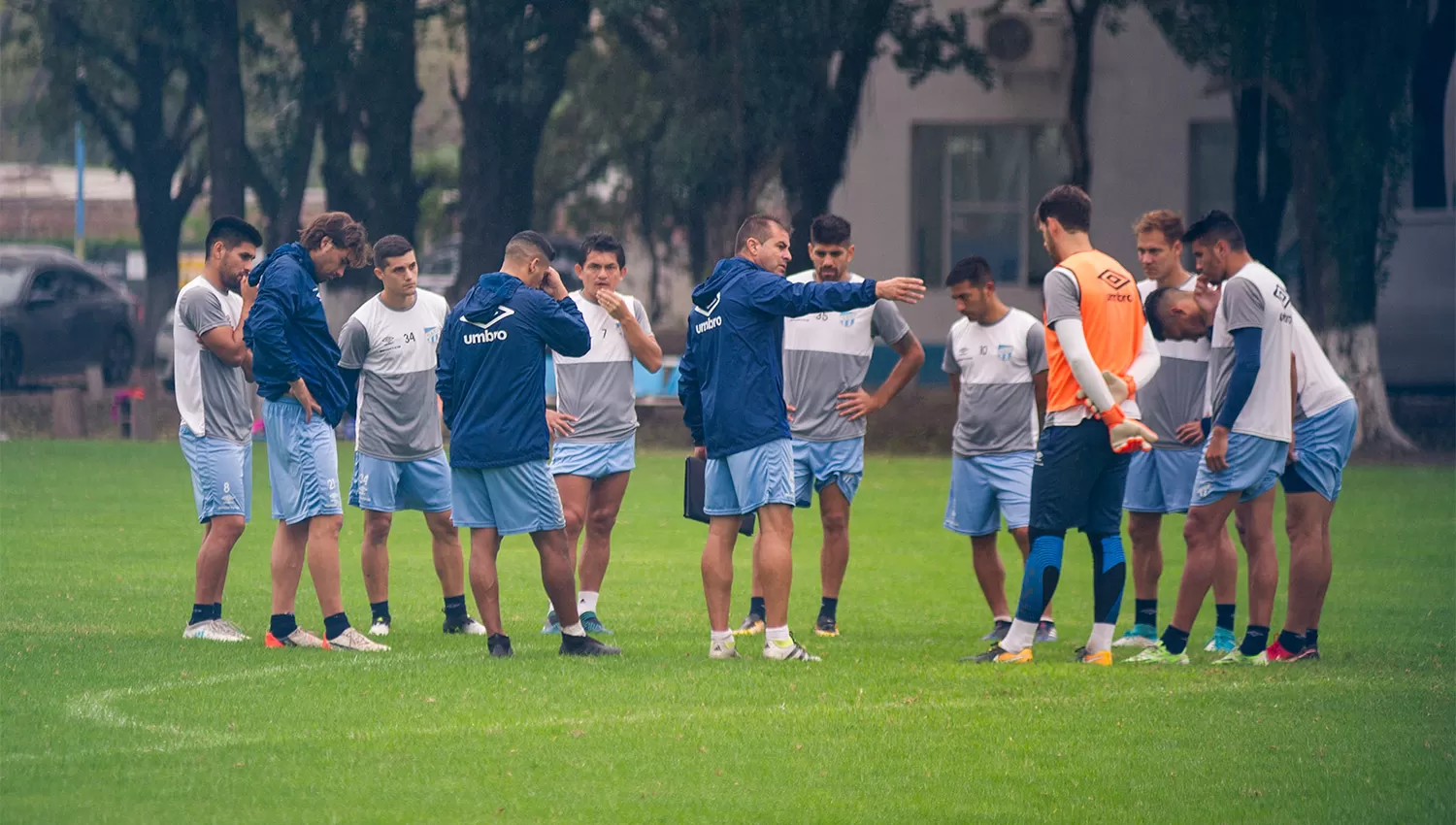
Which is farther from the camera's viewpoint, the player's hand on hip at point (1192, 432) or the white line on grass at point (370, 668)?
the player's hand on hip at point (1192, 432)

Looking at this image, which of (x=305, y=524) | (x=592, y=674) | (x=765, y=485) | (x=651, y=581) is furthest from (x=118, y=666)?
(x=651, y=581)

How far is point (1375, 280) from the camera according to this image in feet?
81.3

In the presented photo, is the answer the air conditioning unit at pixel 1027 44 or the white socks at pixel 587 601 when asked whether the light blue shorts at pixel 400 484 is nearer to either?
the white socks at pixel 587 601

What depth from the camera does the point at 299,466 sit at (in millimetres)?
9703

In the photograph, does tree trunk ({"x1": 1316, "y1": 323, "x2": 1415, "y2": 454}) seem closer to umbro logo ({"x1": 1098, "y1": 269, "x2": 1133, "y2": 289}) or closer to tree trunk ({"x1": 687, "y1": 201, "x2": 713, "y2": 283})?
umbro logo ({"x1": 1098, "y1": 269, "x2": 1133, "y2": 289})

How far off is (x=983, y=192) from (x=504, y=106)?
11.1 m

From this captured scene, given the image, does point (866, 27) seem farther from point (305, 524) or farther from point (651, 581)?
point (305, 524)

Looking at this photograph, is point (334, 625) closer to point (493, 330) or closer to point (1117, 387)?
point (493, 330)

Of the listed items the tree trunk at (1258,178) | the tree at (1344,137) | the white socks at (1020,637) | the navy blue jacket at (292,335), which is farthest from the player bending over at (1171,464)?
the tree trunk at (1258,178)

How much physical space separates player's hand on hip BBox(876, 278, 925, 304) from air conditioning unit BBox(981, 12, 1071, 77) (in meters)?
24.3

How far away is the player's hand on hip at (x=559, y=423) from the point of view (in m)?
10.9

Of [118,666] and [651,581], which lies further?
[651,581]

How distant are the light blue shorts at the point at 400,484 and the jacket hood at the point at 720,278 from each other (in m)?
2.02

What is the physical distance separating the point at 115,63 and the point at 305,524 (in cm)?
2434
